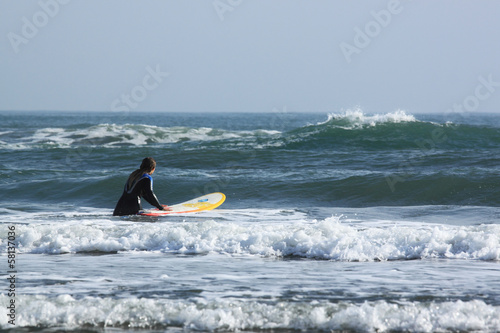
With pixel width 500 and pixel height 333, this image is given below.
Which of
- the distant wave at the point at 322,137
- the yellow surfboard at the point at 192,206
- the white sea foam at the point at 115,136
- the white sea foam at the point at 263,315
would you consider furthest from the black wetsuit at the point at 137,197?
the white sea foam at the point at 115,136

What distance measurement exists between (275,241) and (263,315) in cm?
266

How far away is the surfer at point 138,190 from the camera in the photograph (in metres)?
8.68

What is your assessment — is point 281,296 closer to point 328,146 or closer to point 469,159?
point 469,159

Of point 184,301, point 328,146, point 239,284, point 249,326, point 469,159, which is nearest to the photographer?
point 249,326

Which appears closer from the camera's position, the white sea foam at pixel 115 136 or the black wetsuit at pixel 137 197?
the black wetsuit at pixel 137 197

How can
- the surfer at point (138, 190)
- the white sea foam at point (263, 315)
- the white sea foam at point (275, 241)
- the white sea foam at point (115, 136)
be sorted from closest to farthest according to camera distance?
1. the white sea foam at point (263, 315)
2. the white sea foam at point (275, 241)
3. the surfer at point (138, 190)
4. the white sea foam at point (115, 136)

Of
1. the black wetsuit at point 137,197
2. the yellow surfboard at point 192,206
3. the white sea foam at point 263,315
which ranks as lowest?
the yellow surfboard at point 192,206

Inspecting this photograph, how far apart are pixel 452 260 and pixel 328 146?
1636 cm

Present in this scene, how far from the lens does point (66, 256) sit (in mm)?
6762

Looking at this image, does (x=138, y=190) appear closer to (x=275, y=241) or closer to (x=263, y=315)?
(x=275, y=241)

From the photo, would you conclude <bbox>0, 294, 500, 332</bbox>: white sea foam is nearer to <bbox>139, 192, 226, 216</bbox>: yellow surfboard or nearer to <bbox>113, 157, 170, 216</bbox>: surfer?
<bbox>113, 157, 170, 216</bbox>: surfer

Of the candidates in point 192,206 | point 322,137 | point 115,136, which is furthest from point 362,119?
point 192,206

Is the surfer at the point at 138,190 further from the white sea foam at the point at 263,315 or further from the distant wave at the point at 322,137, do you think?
the distant wave at the point at 322,137

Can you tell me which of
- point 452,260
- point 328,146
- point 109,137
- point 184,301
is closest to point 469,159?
point 328,146
